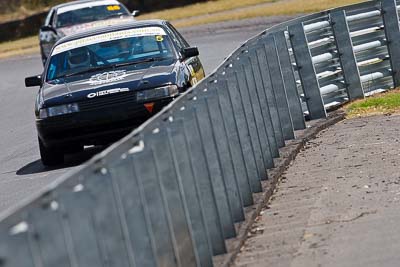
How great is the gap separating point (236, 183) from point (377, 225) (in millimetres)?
1081

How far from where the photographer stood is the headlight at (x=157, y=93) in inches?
549

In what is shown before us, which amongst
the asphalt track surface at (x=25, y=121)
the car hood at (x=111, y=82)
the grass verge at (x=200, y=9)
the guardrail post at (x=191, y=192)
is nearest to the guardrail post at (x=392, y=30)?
the car hood at (x=111, y=82)

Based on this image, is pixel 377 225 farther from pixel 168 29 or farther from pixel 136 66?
pixel 168 29

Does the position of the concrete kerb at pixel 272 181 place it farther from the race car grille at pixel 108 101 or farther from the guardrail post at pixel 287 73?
the race car grille at pixel 108 101

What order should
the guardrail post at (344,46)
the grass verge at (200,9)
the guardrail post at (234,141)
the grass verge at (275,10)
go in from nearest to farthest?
the guardrail post at (234,141), the guardrail post at (344,46), the grass verge at (275,10), the grass verge at (200,9)

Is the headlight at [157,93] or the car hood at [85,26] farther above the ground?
the car hood at [85,26]

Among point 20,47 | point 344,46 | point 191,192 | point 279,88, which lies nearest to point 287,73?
point 279,88

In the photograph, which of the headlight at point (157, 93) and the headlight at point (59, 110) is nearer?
the headlight at point (157, 93)

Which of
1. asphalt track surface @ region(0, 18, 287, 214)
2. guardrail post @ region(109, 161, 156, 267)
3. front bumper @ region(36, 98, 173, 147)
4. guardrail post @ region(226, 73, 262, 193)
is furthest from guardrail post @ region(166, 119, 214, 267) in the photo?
front bumper @ region(36, 98, 173, 147)

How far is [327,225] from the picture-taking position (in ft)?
29.9

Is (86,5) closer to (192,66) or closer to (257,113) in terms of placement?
(192,66)

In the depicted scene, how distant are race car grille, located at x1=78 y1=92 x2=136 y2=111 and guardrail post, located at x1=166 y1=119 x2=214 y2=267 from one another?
614 cm

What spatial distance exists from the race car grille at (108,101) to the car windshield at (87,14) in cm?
1619

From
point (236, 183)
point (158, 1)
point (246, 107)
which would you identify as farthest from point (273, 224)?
point (158, 1)
